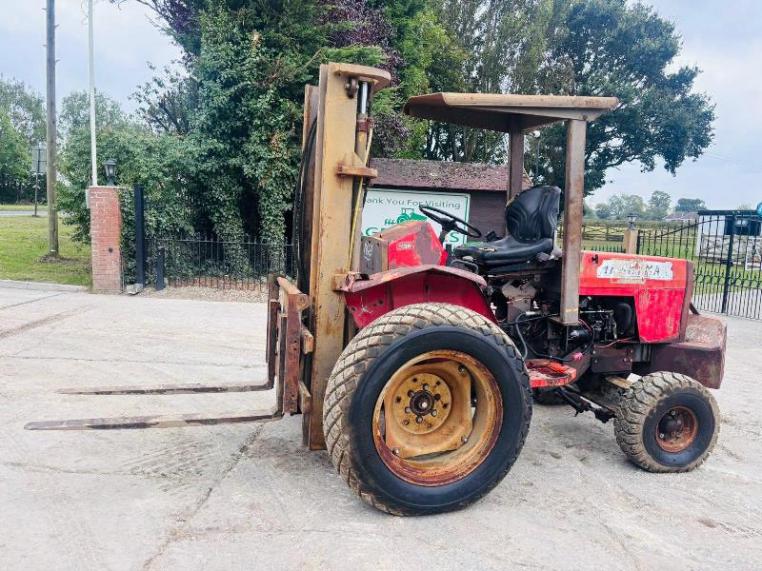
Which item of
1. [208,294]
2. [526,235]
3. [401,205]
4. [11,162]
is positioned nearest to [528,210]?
[526,235]

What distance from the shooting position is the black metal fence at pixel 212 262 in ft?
41.3

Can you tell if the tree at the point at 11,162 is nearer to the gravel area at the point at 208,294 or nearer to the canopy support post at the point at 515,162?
the gravel area at the point at 208,294

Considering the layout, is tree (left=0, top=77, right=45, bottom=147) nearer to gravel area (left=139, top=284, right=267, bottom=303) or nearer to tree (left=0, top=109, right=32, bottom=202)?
tree (left=0, top=109, right=32, bottom=202)

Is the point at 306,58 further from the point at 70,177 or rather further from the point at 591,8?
the point at 591,8

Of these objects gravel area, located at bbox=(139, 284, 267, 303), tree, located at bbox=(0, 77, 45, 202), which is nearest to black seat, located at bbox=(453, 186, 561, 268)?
gravel area, located at bbox=(139, 284, 267, 303)

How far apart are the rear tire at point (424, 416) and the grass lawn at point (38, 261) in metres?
10.9

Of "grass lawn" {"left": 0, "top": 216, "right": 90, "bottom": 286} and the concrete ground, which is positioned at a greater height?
"grass lawn" {"left": 0, "top": 216, "right": 90, "bottom": 286}

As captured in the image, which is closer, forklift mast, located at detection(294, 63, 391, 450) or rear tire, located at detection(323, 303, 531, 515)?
rear tire, located at detection(323, 303, 531, 515)

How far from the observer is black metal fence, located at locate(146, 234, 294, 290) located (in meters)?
12.6

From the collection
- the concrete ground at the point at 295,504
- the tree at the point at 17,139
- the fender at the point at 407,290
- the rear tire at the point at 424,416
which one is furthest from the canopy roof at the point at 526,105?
the tree at the point at 17,139

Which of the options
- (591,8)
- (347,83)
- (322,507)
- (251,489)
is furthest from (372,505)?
(591,8)

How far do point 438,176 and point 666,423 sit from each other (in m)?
9.38

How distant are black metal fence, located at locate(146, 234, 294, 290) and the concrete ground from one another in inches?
257

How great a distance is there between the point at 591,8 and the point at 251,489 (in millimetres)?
33274
